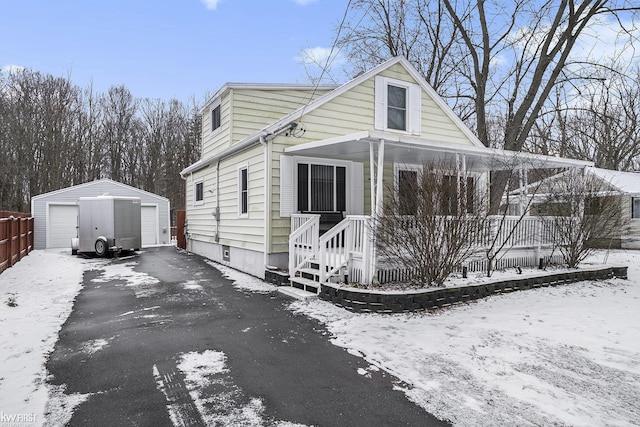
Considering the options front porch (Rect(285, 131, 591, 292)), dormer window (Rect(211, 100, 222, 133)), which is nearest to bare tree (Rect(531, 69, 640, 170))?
front porch (Rect(285, 131, 591, 292))

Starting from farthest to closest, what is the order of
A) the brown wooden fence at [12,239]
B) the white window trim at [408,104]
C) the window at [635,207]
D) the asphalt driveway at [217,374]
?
the window at [635,207] → the white window trim at [408,104] → the brown wooden fence at [12,239] → the asphalt driveway at [217,374]

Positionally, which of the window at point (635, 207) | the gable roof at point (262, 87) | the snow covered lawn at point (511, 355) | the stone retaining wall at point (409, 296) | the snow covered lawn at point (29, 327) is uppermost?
the gable roof at point (262, 87)

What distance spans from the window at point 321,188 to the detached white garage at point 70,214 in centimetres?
1144

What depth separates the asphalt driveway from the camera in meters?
3.05

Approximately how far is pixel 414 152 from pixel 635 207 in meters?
15.8

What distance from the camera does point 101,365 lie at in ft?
13.1

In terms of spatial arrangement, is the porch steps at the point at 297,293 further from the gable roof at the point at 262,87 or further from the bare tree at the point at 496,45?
the gable roof at the point at 262,87

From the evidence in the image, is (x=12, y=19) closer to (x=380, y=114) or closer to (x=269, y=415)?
(x=380, y=114)

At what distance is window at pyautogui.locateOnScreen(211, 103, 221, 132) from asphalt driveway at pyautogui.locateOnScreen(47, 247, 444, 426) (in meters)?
7.27

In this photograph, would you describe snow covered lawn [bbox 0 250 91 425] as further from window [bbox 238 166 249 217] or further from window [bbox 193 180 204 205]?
window [bbox 193 180 204 205]

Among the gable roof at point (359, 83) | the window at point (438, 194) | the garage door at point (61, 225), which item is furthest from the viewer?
the garage door at point (61, 225)

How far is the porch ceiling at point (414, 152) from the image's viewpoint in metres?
6.65

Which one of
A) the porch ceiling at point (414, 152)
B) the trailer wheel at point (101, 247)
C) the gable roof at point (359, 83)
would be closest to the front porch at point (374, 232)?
the porch ceiling at point (414, 152)

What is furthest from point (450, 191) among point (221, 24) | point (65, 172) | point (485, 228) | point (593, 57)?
point (65, 172)
